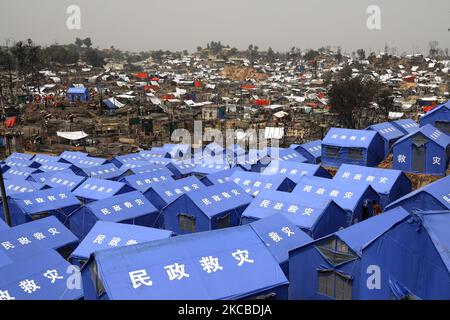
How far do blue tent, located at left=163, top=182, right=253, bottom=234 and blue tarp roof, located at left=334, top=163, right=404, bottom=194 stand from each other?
3.77 m

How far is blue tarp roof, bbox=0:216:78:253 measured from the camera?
9988 millimetres

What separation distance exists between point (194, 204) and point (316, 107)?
3336cm

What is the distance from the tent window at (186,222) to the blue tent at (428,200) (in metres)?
5.23

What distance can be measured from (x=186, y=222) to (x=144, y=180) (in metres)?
4.10

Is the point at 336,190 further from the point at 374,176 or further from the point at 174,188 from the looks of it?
the point at 174,188

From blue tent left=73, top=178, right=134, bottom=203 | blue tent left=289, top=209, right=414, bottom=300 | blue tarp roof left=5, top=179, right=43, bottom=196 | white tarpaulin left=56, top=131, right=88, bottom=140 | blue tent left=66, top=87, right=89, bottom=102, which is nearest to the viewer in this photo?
blue tent left=289, top=209, right=414, bottom=300

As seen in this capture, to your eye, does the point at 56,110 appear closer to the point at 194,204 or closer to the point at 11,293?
the point at 194,204

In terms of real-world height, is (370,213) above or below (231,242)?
below

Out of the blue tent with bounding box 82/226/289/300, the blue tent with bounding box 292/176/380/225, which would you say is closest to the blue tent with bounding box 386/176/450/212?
the blue tent with bounding box 292/176/380/225

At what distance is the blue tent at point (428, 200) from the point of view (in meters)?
10.7

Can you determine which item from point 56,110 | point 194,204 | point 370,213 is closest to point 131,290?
point 194,204

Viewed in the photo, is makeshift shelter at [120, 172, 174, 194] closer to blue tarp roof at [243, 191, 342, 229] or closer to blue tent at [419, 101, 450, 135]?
blue tarp roof at [243, 191, 342, 229]

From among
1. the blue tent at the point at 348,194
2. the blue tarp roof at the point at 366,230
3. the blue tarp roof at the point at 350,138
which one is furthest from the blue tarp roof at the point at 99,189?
the blue tarp roof at the point at 350,138

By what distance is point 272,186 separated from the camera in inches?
575
